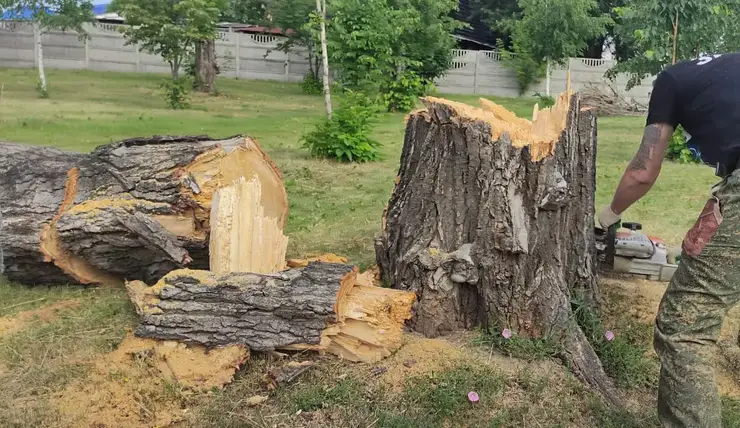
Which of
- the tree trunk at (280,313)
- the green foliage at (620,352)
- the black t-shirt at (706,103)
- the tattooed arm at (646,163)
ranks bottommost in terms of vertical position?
the green foliage at (620,352)

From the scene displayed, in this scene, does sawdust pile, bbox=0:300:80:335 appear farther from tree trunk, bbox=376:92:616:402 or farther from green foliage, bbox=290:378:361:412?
tree trunk, bbox=376:92:616:402

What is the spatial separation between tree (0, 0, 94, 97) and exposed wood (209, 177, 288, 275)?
14.2 metres

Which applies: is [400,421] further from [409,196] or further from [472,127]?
[472,127]

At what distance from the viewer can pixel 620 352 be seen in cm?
332

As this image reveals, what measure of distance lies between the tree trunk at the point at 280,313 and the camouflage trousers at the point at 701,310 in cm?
122

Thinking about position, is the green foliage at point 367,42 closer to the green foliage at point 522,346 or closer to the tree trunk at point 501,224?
the tree trunk at point 501,224

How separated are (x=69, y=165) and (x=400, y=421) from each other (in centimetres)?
286

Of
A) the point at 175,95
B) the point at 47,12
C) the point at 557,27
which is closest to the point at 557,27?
the point at 557,27

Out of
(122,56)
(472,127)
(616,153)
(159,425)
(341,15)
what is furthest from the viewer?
(122,56)

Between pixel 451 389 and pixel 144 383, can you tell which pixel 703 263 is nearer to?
pixel 451 389

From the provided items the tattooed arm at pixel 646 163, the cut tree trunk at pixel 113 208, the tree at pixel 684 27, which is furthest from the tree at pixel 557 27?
the tattooed arm at pixel 646 163

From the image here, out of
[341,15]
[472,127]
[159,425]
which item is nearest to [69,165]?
[159,425]

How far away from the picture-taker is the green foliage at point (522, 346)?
124 inches

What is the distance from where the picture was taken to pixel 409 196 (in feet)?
11.4
